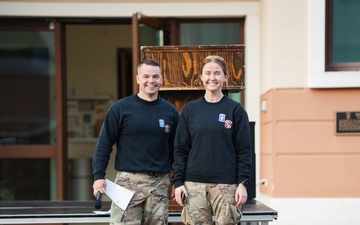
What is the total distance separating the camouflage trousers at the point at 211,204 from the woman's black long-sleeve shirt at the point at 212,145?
4cm

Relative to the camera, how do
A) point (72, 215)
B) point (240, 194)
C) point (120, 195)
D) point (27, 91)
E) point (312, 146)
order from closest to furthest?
1. point (240, 194)
2. point (120, 195)
3. point (72, 215)
4. point (312, 146)
5. point (27, 91)

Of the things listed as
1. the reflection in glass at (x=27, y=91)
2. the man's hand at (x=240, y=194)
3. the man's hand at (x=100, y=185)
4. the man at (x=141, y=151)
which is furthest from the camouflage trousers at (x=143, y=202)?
the reflection in glass at (x=27, y=91)

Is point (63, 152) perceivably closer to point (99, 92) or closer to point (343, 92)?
point (99, 92)

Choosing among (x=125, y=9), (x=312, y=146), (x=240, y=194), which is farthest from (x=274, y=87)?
(x=240, y=194)

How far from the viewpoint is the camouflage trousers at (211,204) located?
393 cm

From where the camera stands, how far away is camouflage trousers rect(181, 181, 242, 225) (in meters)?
3.93

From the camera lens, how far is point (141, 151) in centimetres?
412

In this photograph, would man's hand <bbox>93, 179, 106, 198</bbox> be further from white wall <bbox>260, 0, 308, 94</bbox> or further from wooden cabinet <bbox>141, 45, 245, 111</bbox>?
white wall <bbox>260, 0, 308, 94</bbox>

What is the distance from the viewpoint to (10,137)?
7.47 meters

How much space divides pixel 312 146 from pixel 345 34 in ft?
3.98

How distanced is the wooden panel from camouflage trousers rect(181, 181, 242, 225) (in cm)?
118

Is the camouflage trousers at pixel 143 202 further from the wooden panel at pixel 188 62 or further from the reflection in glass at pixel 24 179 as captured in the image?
the reflection in glass at pixel 24 179

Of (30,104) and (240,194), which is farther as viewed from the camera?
(30,104)

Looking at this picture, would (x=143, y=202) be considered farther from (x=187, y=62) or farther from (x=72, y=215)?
(x=187, y=62)
